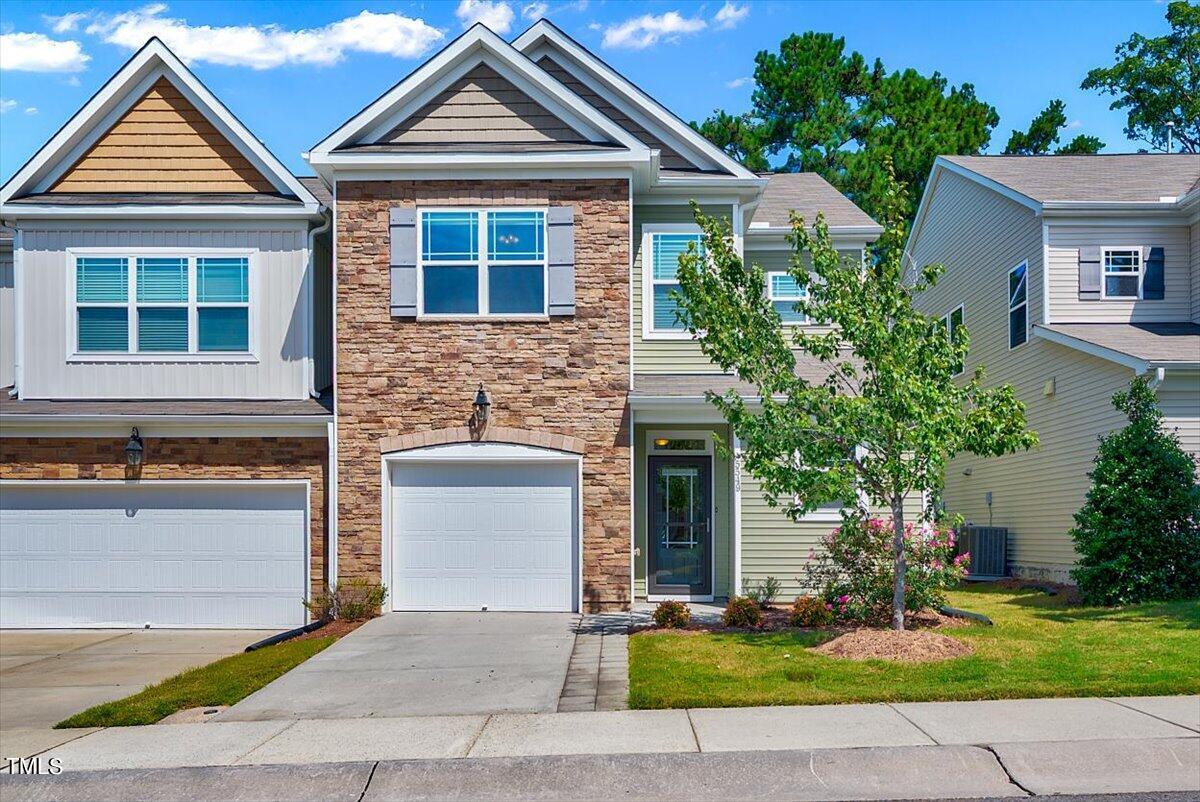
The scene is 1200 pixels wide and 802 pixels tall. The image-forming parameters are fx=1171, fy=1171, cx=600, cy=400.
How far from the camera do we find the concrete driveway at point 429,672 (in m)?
10.3

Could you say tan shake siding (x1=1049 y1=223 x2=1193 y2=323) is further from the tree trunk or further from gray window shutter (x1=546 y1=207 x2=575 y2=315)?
the tree trunk

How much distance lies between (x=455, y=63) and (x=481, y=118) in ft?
2.73

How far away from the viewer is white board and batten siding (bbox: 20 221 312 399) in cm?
1672

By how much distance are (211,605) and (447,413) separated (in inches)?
172

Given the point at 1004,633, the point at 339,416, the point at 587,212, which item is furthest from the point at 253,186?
the point at 1004,633

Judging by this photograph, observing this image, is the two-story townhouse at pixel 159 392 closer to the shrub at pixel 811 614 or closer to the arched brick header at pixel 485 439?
the arched brick header at pixel 485 439

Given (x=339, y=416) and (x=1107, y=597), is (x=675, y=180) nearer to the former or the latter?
(x=339, y=416)

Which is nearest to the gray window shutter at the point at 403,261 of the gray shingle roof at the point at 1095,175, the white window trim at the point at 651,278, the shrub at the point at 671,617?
the white window trim at the point at 651,278

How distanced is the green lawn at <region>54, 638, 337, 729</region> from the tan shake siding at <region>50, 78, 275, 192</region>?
7.00 m

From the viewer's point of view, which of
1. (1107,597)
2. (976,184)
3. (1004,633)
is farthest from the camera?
(976,184)

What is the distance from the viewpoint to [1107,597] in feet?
51.5

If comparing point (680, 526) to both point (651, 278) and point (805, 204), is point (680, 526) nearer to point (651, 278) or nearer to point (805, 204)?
point (651, 278)

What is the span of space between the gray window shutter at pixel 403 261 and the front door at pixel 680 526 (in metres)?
4.31

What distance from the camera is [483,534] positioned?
16.3m
